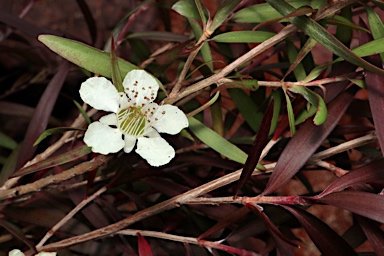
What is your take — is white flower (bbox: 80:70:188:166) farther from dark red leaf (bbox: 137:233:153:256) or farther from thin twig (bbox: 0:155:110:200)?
dark red leaf (bbox: 137:233:153:256)

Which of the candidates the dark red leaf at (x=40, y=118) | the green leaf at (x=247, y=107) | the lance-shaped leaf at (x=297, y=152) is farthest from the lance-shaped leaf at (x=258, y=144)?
the dark red leaf at (x=40, y=118)

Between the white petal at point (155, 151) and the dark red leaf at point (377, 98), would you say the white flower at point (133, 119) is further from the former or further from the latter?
the dark red leaf at point (377, 98)

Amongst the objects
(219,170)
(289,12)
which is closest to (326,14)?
(289,12)

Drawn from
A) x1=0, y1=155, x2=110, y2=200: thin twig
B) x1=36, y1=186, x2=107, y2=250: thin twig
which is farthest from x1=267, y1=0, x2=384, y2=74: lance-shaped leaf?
x1=36, y1=186, x2=107, y2=250: thin twig

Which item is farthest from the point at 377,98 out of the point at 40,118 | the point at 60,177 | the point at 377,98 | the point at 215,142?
the point at 40,118

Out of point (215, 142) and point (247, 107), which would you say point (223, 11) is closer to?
point (215, 142)

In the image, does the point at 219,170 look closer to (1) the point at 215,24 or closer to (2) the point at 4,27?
(1) the point at 215,24
